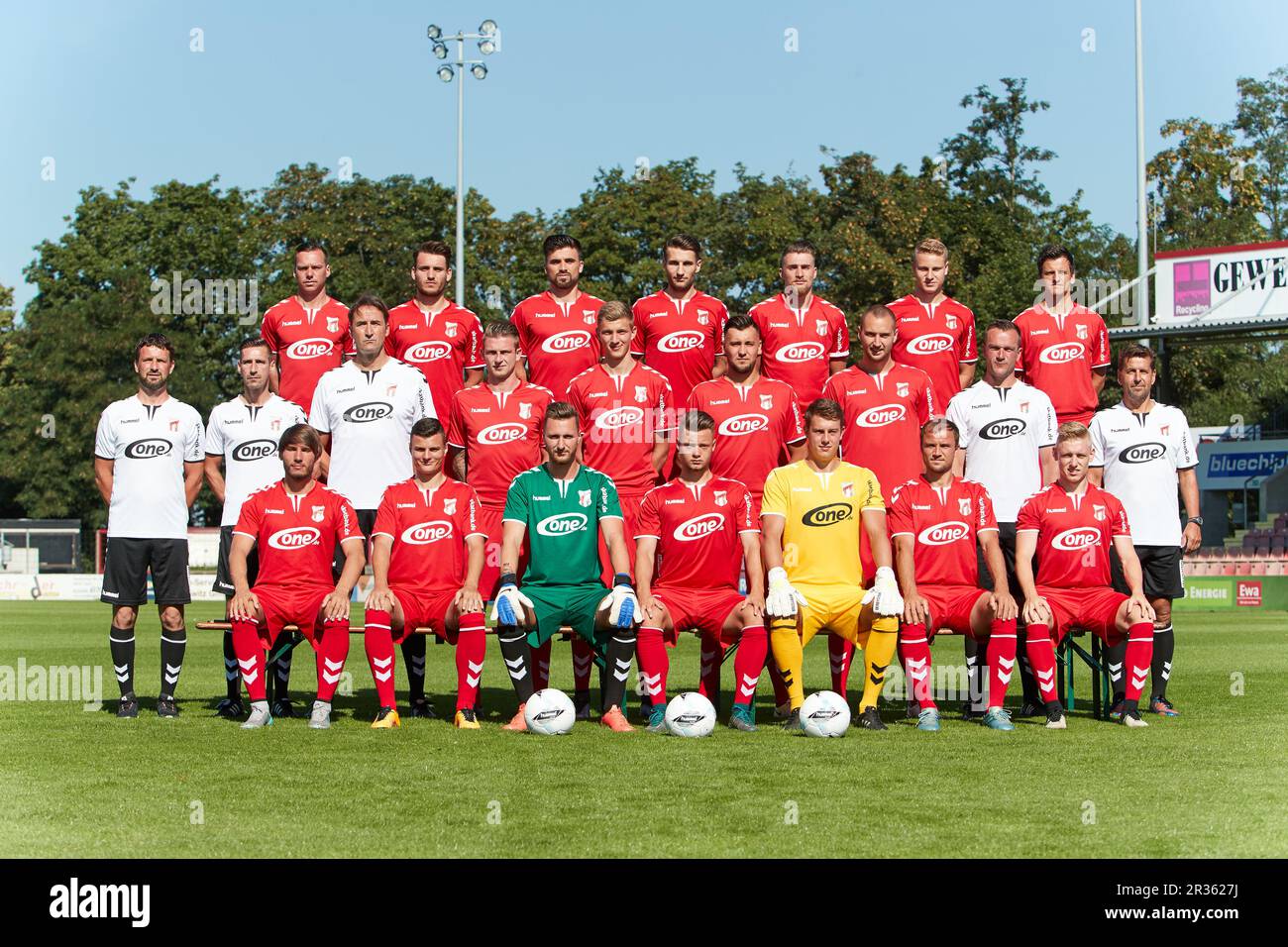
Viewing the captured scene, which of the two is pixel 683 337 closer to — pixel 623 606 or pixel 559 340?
pixel 559 340

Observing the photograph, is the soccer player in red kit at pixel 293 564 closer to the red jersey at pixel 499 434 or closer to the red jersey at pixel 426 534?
the red jersey at pixel 426 534

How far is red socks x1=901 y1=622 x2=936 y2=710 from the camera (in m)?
8.60

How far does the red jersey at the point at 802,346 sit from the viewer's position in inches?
404

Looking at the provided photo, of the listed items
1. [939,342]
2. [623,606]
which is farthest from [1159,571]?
[623,606]

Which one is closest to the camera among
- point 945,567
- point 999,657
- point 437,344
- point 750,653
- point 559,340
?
point 750,653

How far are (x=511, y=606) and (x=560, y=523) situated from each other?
2.22 feet

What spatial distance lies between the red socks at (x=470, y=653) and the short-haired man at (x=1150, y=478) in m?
4.14

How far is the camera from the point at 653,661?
869cm

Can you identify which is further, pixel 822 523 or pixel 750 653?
pixel 822 523

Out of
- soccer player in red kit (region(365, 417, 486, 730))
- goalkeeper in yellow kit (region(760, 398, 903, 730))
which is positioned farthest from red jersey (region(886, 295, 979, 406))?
soccer player in red kit (region(365, 417, 486, 730))

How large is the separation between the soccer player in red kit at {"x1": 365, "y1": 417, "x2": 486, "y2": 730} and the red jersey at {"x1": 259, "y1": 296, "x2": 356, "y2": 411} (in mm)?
1693

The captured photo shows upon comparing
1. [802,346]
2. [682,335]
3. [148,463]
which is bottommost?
[148,463]

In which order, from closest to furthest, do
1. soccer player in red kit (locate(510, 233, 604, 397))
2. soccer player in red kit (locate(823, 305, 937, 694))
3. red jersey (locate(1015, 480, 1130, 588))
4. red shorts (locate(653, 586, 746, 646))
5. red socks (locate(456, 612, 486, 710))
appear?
red socks (locate(456, 612, 486, 710)), red shorts (locate(653, 586, 746, 646)), red jersey (locate(1015, 480, 1130, 588)), soccer player in red kit (locate(823, 305, 937, 694)), soccer player in red kit (locate(510, 233, 604, 397))

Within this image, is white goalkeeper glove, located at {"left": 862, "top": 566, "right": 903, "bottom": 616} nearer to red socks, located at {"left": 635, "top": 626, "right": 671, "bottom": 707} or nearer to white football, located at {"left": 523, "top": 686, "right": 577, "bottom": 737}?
red socks, located at {"left": 635, "top": 626, "right": 671, "bottom": 707}
